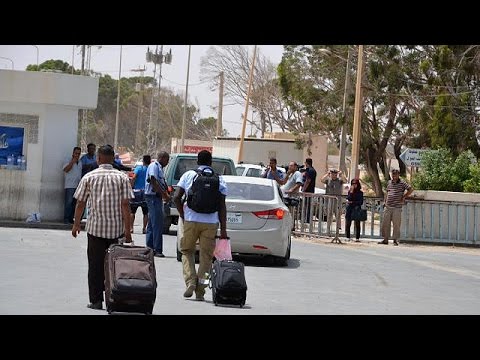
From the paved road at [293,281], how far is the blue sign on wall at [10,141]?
6.52ft

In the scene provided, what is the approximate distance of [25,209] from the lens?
24797 millimetres

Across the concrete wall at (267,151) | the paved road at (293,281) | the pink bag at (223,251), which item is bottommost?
the paved road at (293,281)

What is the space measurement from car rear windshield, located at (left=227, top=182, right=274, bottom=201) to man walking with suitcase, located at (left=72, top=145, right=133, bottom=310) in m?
6.70

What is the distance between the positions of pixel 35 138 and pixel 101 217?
40.8ft

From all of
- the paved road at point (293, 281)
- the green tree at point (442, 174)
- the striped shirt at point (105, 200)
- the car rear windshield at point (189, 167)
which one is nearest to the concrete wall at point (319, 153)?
the green tree at point (442, 174)

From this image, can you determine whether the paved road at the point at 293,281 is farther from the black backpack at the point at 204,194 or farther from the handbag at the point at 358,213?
the handbag at the point at 358,213

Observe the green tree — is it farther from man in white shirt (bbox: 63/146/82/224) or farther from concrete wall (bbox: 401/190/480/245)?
man in white shirt (bbox: 63/146/82/224)

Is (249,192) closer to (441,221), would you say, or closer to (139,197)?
(139,197)

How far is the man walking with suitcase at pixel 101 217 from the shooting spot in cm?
1288

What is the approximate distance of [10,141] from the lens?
2484 cm

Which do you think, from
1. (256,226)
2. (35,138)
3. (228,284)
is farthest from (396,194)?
(228,284)

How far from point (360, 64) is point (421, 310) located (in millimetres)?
24654
